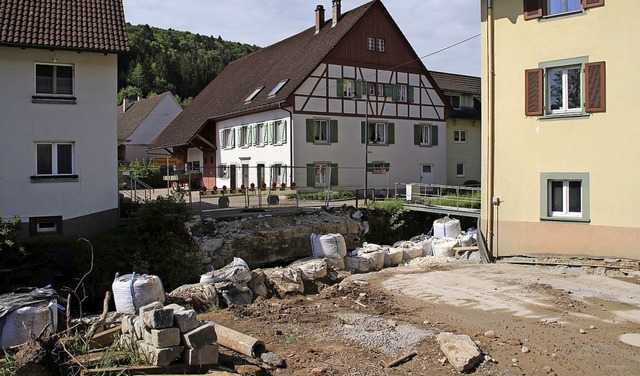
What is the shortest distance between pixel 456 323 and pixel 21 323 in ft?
23.8

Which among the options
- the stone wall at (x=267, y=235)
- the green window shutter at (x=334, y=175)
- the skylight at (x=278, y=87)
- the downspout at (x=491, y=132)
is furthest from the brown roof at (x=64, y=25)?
the green window shutter at (x=334, y=175)

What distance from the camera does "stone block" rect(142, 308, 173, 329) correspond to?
6.87m

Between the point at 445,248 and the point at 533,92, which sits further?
the point at 445,248

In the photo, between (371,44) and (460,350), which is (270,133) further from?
(460,350)

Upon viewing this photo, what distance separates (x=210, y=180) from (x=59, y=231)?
20.1 m

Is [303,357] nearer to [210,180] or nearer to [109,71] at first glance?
[109,71]

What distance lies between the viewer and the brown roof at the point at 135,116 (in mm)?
51500

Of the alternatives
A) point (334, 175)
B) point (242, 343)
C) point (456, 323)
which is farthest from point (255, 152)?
point (242, 343)

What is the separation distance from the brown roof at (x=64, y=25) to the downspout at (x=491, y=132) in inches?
415

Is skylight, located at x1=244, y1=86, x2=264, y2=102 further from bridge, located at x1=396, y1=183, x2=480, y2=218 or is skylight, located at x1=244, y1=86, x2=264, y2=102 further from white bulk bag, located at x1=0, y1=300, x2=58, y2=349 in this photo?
white bulk bag, located at x1=0, y1=300, x2=58, y2=349

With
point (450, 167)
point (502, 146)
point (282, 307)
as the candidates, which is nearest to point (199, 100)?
point (450, 167)

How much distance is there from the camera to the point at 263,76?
3519 cm

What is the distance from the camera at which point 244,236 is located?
1830 cm

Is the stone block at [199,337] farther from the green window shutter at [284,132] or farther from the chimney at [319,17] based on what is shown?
the chimney at [319,17]
